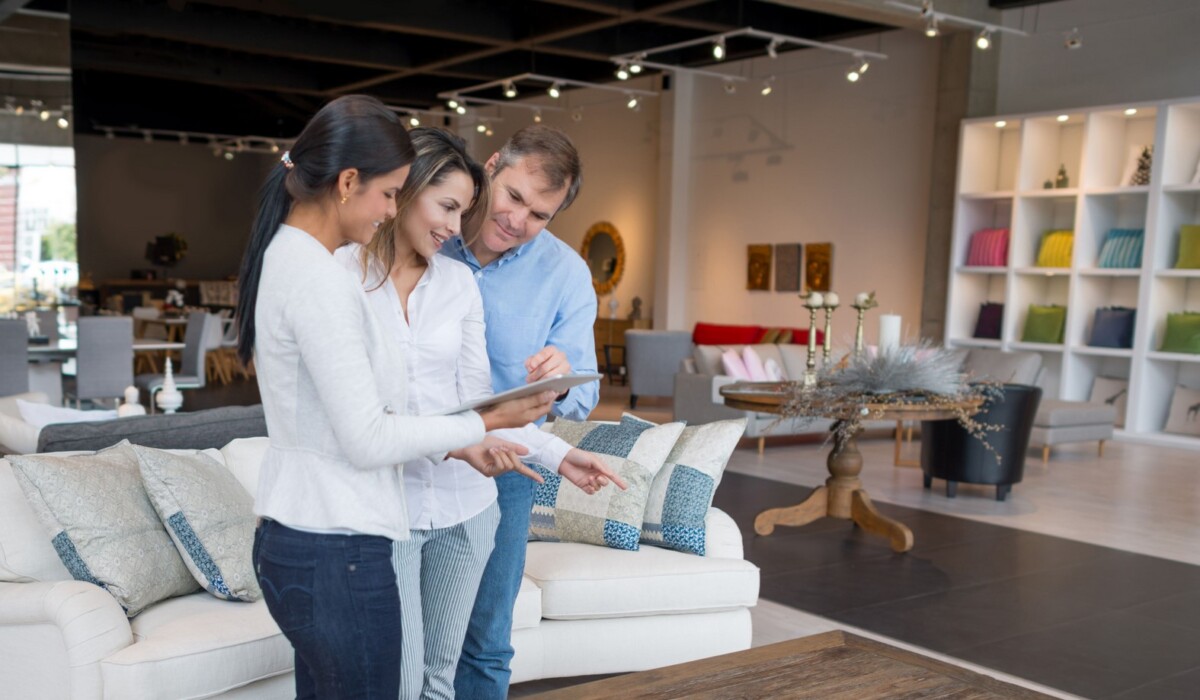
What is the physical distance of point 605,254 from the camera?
14531 mm

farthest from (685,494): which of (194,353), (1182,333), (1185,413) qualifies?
(1185,413)

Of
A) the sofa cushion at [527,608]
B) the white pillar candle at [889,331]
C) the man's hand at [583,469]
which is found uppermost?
the white pillar candle at [889,331]

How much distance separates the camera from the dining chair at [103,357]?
7801 mm

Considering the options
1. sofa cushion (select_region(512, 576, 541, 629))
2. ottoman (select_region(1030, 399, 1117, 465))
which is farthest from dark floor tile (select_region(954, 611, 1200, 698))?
ottoman (select_region(1030, 399, 1117, 465))

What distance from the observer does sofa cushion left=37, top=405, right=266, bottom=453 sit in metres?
2.93

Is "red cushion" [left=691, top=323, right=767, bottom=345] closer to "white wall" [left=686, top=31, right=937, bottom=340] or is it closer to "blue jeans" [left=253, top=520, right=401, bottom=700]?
"white wall" [left=686, top=31, right=937, bottom=340]

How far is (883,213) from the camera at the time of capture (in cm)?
1110

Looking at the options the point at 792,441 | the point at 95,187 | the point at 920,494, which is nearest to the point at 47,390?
the point at 792,441

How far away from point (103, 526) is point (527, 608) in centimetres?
111

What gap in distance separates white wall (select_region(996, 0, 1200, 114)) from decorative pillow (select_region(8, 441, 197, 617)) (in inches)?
351

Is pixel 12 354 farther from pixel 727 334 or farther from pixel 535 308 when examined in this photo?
pixel 727 334

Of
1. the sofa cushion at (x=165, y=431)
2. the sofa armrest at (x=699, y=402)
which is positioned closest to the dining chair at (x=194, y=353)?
the sofa armrest at (x=699, y=402)

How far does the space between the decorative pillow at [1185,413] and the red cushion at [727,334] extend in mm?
4093

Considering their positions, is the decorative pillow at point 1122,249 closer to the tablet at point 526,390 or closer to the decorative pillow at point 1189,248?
the decorative pillow at point 1189,248
